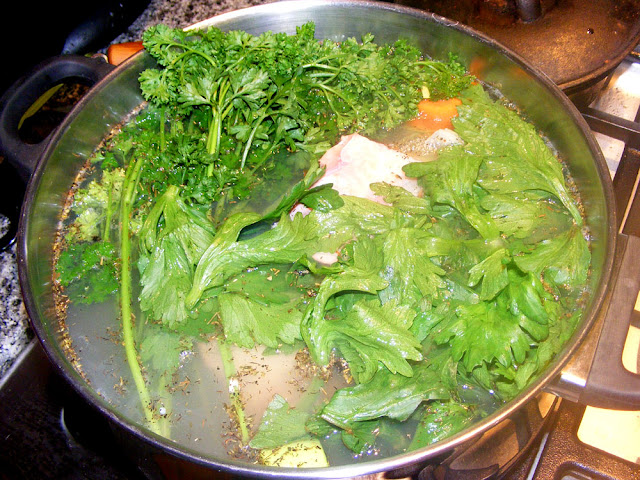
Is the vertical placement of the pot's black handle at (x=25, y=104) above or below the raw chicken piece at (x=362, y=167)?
above

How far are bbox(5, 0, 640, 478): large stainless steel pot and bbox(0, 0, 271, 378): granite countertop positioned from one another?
15.2 inches

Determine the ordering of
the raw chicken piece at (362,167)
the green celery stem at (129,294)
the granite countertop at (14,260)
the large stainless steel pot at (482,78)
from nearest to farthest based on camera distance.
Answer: the large stainless steel pot at (482,78), the green celery stem at (129,294), the raw chicken piece at (362,167), the granite countertop at (14,260)

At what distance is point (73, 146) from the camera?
1.51 m

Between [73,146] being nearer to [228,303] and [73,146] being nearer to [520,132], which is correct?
[228,303]

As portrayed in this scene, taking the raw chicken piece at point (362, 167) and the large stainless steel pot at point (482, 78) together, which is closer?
the large stainless steel pot at point (482, 78)

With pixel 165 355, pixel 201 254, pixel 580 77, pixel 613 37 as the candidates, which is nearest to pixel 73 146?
pixel 201 254

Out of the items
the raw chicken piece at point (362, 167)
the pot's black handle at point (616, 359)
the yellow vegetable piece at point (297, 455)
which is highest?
the raw chicken piece at point (362, 167)

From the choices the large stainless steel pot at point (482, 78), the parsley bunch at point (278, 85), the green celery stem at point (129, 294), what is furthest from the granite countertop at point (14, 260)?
the parsley bunch at point (278, 85)

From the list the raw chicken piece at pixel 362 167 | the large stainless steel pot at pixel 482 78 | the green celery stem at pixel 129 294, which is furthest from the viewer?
the raw chicken piece at pixel 362 167

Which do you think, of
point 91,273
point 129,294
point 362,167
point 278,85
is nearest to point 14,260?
point 91,273

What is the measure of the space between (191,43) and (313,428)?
1.09m

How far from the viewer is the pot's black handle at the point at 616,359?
41.9 inches

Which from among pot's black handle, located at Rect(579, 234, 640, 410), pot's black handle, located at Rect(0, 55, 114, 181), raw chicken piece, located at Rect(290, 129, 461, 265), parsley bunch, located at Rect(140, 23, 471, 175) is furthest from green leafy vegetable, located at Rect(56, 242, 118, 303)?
pot's black handle, located at Rect(579, 234, 640, 410)

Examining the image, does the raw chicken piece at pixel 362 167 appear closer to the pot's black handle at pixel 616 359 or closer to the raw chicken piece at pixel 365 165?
the raw chicken piece at pixel 365 165
